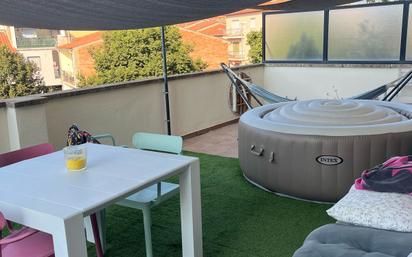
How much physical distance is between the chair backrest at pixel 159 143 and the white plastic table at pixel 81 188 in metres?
0.34

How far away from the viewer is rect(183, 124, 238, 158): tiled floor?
4949 millimetres

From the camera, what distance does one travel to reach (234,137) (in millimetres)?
5656

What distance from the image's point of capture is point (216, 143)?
17.5ft

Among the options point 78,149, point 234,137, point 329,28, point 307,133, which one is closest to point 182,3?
point 78,149

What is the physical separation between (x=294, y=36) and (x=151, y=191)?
5.45 metres

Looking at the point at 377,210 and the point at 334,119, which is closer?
the point at 377,210

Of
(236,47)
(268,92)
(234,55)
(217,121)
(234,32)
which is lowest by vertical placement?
(217,121)

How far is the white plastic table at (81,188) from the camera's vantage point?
1.56 m

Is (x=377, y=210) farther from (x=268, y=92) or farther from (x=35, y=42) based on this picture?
(x=35, y=42)

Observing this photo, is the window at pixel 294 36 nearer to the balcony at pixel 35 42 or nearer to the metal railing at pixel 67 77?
the metal railing at pixel 67 77

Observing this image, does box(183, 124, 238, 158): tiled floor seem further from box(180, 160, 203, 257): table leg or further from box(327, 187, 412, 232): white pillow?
box(327, 187, 412, 232): white pillow

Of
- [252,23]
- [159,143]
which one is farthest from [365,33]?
[252,23]

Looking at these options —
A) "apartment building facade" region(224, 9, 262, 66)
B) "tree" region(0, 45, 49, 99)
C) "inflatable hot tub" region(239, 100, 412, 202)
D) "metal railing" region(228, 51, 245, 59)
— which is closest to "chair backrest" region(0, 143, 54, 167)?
"inflatable hot tub" region(239, 100, 412, 202)

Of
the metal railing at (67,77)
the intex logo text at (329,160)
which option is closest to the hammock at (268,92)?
the intex logo text at (329,160)
